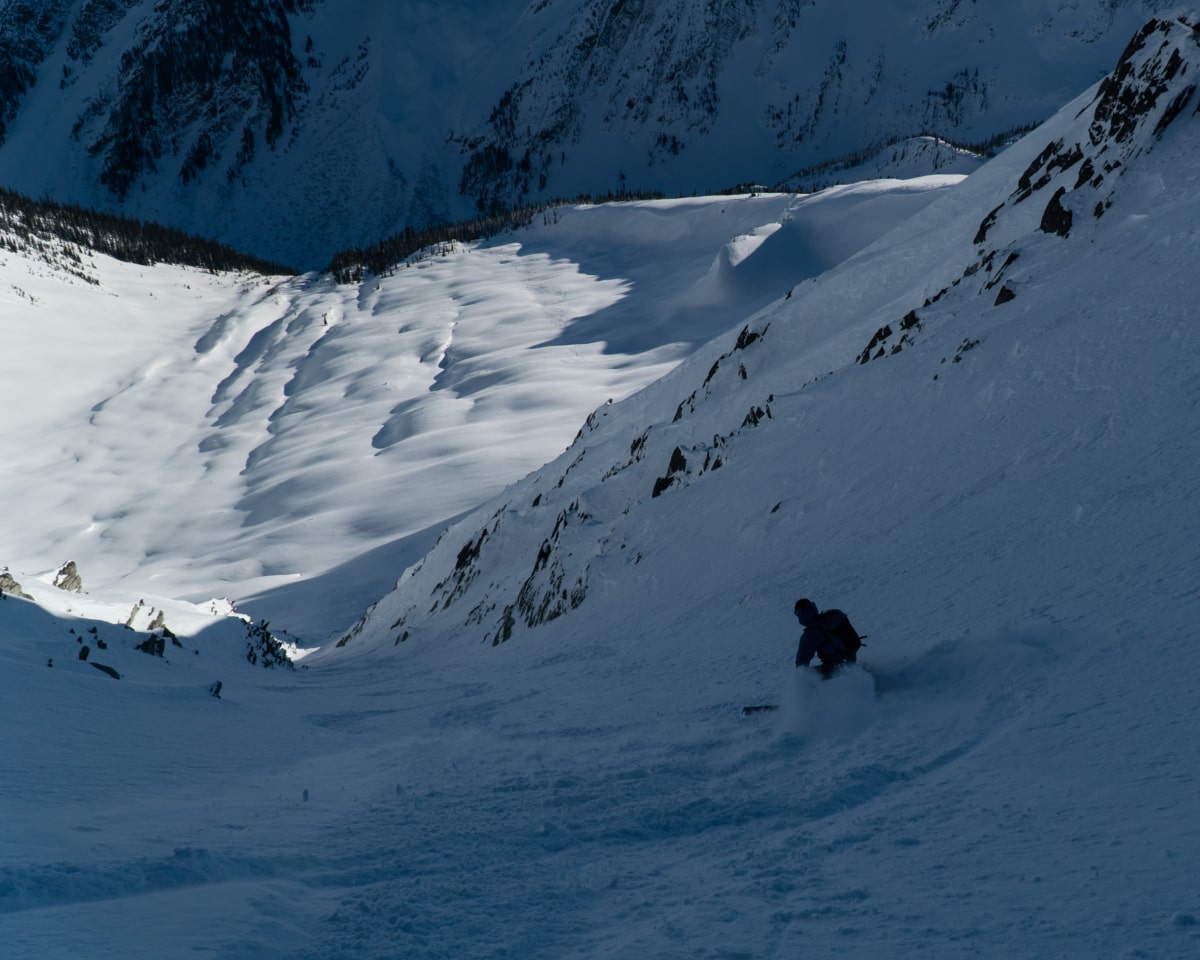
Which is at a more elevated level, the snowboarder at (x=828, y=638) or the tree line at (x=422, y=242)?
the tree line at (x=422, y=242)

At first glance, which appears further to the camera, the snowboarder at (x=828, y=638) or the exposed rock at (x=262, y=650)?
the exposed rock at (x=262, y=650)

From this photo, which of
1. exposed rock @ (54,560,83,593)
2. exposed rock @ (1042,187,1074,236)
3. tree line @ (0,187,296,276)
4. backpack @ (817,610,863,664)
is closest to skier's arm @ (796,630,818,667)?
backpack @ (817,610,863,664)

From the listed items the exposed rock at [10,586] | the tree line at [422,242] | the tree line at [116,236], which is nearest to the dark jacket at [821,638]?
the exposed rock at [10,586]

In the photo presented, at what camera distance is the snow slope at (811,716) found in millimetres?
4211

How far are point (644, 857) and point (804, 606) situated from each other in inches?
98.6

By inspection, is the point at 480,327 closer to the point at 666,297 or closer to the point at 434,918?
the point at 666,297

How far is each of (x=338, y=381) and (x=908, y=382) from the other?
61.2 m

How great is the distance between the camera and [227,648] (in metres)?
19.0

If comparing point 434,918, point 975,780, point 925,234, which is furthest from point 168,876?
point 925,234

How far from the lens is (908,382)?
13.9m

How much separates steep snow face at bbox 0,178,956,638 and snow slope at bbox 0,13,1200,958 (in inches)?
852

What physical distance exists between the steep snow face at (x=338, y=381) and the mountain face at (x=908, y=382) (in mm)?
15227

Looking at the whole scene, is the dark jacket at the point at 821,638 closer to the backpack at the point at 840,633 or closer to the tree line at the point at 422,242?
the backpack at the point at 840,633

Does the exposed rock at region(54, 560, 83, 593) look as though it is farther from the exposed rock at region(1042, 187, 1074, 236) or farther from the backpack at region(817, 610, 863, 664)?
the exposed rock at region(1042, 187, 1074, 236)
